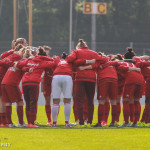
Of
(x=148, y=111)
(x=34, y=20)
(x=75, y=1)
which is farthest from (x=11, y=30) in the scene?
(x=148, y=111)

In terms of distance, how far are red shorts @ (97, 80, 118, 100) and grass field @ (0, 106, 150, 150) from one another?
69 centimetres

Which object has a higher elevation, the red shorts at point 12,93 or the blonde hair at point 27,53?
the blonde hair at point 27,53

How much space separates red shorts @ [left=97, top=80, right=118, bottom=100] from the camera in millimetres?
14924

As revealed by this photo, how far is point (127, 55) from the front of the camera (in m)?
15.3

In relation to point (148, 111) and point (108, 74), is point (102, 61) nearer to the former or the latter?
point (108, 74)

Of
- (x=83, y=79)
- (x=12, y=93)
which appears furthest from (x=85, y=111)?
(x=12, y=93)

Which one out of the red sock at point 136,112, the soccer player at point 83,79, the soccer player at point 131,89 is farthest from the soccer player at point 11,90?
the red sock at point 136,112

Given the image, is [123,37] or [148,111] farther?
[123,37]

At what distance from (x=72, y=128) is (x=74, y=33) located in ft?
152

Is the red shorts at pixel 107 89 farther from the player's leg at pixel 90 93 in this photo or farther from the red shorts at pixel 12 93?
the red shorts at pixel 12 93
